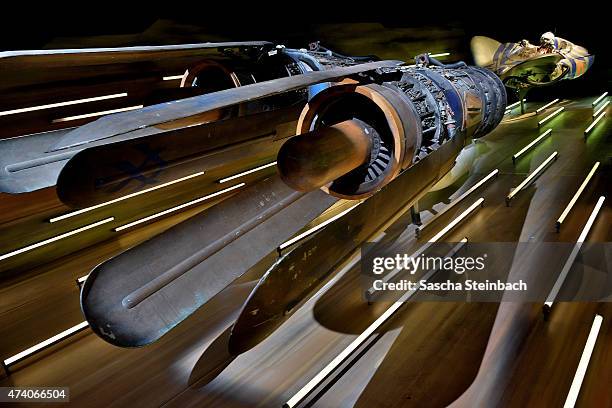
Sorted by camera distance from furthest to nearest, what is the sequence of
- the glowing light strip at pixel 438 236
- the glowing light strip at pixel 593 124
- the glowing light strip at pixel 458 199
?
the glowing light strip at pixel 593 124, the glowing light strip at pixel 458 199, the glowing light strip at pixel 438 236

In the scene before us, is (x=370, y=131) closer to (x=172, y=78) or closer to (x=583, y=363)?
(x=583, y=363)

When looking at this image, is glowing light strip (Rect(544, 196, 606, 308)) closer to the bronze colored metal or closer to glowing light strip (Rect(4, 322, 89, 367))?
the bronze colored metal

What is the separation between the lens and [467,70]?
3.04 metres

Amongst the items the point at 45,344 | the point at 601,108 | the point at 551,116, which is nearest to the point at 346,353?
the point at 45,344

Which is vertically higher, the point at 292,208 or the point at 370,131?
the point at 370,131

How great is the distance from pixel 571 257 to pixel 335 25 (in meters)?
3.38

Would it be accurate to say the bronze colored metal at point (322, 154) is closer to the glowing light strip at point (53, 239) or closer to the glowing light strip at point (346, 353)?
the glowing light strip at point (346, 353)

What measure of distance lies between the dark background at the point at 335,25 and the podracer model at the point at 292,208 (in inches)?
63.1

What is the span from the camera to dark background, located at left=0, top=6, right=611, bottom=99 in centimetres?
233

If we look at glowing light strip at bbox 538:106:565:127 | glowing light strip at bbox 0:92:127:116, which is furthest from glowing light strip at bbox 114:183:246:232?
glowing light strip at bbox 538:106:565:127

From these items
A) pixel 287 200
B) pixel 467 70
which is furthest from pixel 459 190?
pixel 287 200

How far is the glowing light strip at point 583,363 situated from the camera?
4.08 feet

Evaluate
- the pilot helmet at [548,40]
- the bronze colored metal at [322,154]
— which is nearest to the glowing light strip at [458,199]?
the bronze colored metal at [322,154]

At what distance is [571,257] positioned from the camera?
6.70 feet
